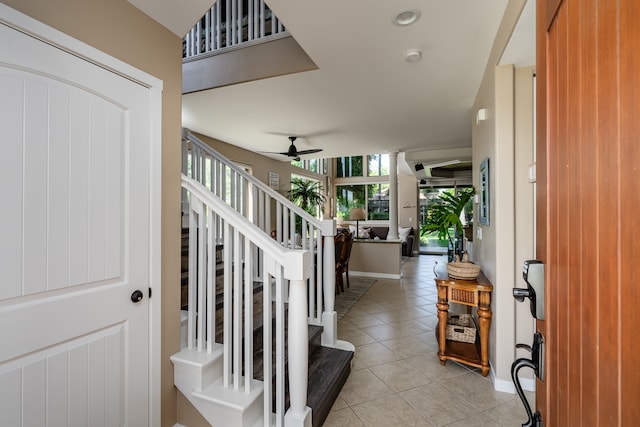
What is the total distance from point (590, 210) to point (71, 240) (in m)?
1.74

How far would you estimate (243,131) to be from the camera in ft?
15.6

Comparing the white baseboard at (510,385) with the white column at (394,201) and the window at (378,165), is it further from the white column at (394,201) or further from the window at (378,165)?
the window at (378,165)

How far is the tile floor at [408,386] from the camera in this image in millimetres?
1941

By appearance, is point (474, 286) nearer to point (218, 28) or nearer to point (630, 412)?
point (630, 412)

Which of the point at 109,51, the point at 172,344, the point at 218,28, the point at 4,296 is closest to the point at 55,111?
the point at 109,51

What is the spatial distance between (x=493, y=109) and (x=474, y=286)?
1.39m

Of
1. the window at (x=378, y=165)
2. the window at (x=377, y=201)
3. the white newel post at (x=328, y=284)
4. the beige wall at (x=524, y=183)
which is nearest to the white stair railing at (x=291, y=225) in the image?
the white newel post at (x=328, y=284)

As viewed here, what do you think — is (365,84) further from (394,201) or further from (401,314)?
(394,201)

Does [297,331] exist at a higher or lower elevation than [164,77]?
lower

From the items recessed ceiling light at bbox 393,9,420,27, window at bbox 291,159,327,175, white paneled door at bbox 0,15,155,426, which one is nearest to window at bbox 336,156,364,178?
window at bbox 291,159,327,175

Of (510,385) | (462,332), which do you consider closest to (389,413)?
(510,385)

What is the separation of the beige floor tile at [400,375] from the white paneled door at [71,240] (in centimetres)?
169

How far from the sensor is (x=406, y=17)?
201cm

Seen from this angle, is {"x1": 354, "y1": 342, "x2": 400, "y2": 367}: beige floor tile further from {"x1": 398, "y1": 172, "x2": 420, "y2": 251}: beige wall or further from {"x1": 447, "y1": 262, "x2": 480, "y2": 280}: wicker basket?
{"x1": 398, "y1": 172, "x2": 420, "y2": 251}: beige wall
